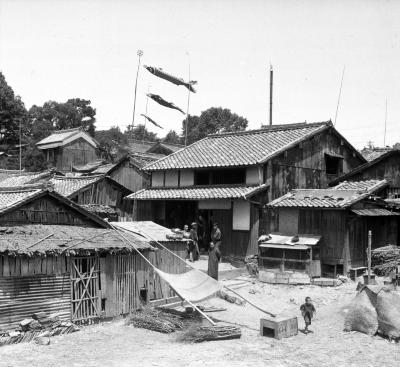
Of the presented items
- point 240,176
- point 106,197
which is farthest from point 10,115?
point 240,176

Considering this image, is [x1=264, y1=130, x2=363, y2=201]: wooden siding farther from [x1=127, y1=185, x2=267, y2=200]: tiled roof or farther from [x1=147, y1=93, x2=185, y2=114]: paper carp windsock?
[x1=147, y1=93, x2=185, y2=114]: paper carp windsock

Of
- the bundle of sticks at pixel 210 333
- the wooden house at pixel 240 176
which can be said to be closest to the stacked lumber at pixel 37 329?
the bundle of sticks at pixel 210 333

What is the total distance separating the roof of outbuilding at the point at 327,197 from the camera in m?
20.7

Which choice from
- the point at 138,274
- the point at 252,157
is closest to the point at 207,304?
the point at 138,274

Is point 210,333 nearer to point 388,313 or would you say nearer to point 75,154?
point 388,313

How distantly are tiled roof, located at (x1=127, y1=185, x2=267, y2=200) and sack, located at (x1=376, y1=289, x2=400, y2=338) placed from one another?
29.5 feet

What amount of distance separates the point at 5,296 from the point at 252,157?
14386 millimetres

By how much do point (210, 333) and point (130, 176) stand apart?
2154cm

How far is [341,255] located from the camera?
20.6 metres

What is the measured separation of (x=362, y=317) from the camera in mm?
14125

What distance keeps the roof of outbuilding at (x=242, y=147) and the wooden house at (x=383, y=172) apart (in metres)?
3.01

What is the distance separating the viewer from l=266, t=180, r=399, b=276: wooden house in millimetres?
20672

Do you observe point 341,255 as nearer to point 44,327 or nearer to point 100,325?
point 100,325

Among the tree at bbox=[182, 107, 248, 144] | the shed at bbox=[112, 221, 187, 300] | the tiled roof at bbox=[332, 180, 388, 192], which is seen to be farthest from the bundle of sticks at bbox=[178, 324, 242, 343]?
the tree at bbox=[182, 107, 248, 144]
